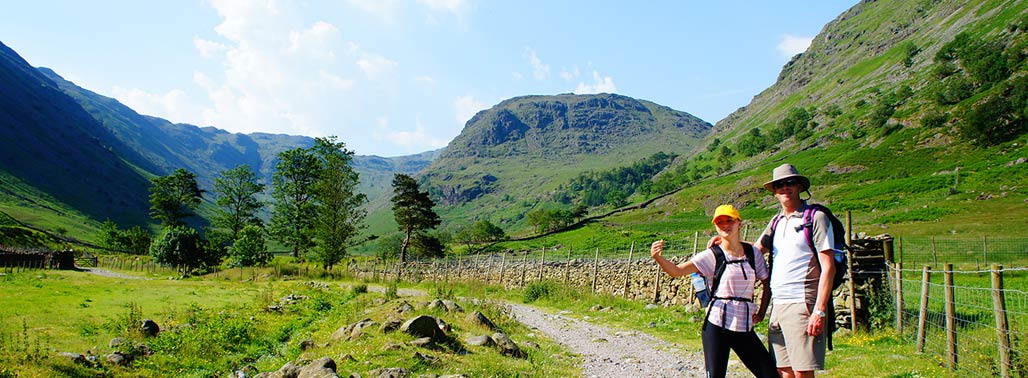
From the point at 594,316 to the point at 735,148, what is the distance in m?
165

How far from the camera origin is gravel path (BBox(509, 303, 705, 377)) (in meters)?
9.01

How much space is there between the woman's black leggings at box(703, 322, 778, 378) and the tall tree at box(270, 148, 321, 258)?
5306 centimetres

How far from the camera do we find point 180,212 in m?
70.3

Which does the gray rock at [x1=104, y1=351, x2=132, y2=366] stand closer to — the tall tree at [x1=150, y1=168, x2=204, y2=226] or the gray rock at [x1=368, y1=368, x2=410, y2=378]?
the gray rock at [x1=368, y1=368, x2=410, y2=378]

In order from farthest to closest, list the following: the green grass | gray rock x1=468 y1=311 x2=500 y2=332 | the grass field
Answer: gray rock x1=468 y1=311 x2=500 y2=332 → the green grass → the grass field

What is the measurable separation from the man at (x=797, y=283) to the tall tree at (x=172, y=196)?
76464 mm

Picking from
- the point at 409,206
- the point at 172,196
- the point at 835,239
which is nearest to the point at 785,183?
the point at 835,239

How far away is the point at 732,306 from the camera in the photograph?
15.1ft

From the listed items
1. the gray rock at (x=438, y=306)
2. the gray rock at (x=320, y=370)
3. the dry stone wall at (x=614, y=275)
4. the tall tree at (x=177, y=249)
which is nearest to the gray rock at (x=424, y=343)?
the gray rock at (x=320, y=370)

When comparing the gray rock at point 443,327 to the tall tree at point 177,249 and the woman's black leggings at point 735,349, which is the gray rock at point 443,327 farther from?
the tall tree at point 177,249

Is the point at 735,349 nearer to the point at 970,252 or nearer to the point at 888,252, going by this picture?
the point at 888,252

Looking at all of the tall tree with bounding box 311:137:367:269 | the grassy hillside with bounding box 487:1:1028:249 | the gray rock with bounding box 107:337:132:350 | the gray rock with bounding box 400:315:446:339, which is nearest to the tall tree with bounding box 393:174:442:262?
the tall tree with bounding box 311:137:367:269

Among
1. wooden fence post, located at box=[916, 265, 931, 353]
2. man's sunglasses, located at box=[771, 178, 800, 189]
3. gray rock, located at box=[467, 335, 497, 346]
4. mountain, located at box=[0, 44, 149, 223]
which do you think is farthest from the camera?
mountain, located at box=[0, 44, 149, 223]

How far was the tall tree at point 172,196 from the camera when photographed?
220 ft
